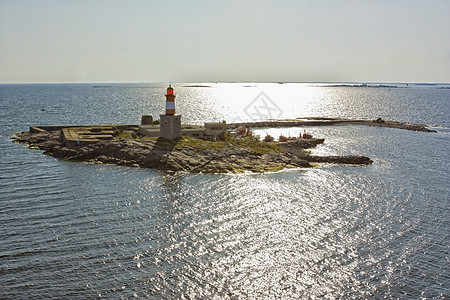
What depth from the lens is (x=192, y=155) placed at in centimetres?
5722

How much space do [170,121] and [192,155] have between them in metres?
9.10

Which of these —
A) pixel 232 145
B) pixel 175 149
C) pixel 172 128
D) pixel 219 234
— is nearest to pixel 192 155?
pixel 175 149

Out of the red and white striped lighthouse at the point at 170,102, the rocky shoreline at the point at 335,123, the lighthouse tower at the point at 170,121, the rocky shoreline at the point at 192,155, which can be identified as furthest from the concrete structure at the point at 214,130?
the rocky shoreline at the point at 335,123

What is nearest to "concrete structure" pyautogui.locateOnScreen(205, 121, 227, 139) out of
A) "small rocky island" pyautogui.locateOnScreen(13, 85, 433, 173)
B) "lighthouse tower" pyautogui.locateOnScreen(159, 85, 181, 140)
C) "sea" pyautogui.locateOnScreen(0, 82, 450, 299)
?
"small rocky island" pyautogui.locateOnScreen(13, 85, 433, 173)

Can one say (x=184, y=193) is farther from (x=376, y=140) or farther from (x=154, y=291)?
(x=376, y=140)

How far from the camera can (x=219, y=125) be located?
7312 cm

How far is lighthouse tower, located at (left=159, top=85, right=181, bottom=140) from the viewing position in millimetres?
62938

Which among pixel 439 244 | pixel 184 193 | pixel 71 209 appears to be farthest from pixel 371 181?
pixel 71 209

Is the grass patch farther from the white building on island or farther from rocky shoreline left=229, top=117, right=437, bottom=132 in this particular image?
rocky shoreline left=229, top=117, right=437, bottom=132

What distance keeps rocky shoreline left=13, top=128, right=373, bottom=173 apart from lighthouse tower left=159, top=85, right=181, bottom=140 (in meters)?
1.60

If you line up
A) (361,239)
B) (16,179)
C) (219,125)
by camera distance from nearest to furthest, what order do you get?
1. (361,239)
2. (16,179)
3. (219,125)

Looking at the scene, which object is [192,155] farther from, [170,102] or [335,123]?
[335,123]

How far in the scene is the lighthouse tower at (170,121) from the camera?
62938 mm

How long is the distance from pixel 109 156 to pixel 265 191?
88.5 feet
